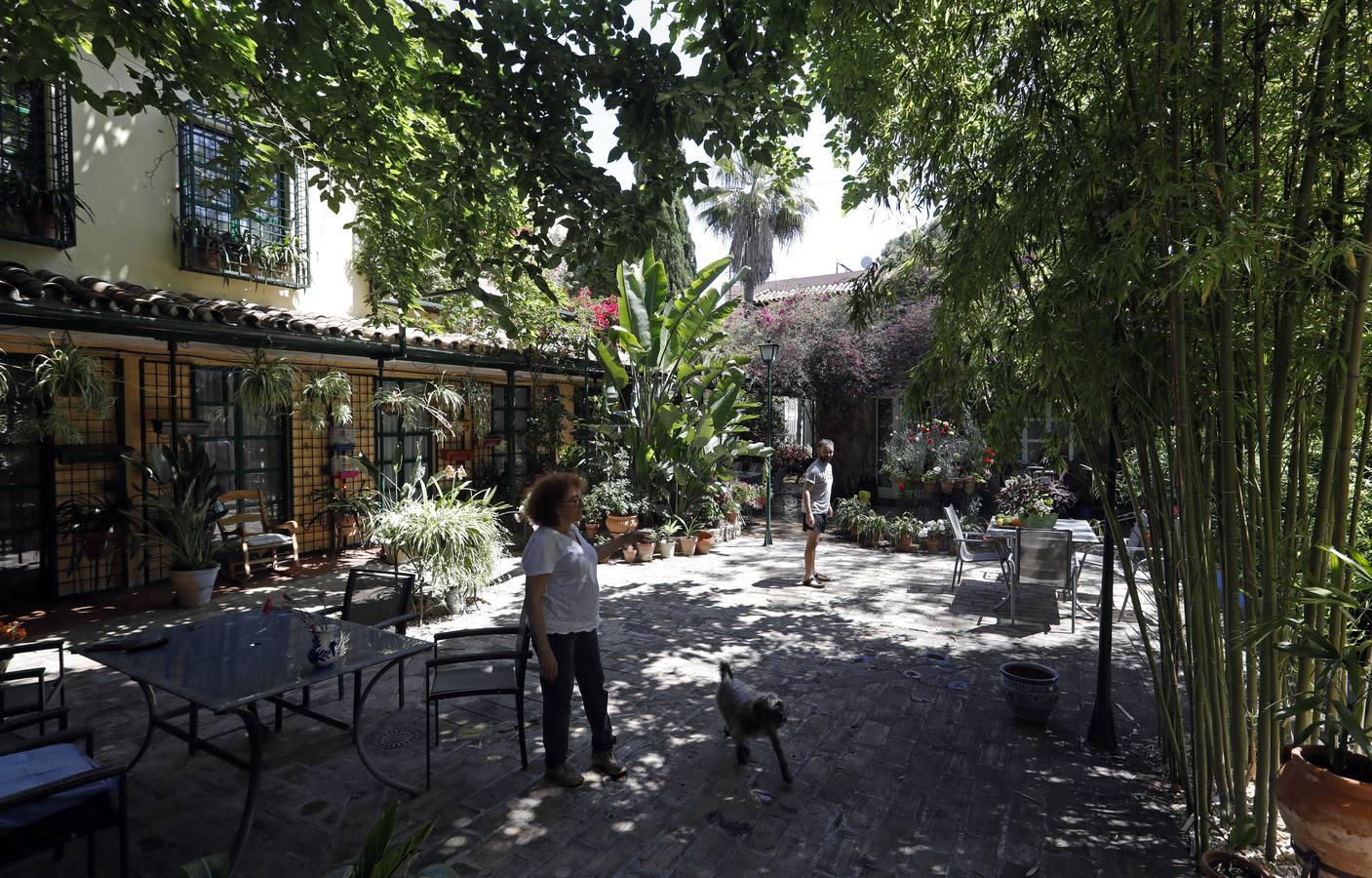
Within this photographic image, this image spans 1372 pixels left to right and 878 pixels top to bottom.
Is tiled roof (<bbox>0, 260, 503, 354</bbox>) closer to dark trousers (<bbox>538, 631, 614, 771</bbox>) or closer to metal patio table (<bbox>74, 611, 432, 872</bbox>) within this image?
metal patio table (<bbox>74, 611, 432, 872</bbox>)

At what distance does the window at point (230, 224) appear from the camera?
8406 millimetres

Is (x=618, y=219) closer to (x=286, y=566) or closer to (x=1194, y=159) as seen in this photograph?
(x=1194, y=159)

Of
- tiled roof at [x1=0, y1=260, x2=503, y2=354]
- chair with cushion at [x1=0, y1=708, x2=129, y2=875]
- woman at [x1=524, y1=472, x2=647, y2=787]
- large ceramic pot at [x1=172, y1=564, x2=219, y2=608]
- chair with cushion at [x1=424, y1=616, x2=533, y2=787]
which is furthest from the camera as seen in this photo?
large ceramic pot at [x1=172, y1=564, x2=219, y2=608]

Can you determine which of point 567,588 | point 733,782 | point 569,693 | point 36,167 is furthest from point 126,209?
point 733,782

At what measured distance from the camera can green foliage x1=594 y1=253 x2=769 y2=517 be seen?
10.7 m

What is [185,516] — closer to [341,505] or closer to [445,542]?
[341,505]

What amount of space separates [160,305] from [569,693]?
5.92 metres

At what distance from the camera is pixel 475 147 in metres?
5.03

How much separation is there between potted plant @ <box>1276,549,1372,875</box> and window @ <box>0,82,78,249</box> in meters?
10.1

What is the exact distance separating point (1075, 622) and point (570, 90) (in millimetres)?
6809

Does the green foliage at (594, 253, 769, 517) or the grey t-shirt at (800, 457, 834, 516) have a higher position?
the green foliage at (594, 253, 769, 517)

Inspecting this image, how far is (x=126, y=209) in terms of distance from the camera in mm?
7914

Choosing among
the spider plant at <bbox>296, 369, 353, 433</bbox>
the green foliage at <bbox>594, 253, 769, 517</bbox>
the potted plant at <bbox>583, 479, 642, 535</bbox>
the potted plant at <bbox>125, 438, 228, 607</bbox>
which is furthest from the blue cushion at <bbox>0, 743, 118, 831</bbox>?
the green foliage at <bbox>594, 253, 769, 517</bbox>

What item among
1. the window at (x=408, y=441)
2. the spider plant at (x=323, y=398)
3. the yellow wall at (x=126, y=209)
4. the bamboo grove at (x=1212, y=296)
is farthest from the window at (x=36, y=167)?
the bamboo grove at (x=1212, y=296)
